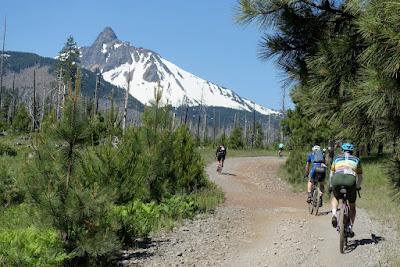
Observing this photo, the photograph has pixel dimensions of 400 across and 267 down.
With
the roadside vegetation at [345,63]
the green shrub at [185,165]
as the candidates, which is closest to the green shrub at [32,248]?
the roadside vegetation at [345,63]

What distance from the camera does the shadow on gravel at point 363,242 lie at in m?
8.50

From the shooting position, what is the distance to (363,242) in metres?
8.85

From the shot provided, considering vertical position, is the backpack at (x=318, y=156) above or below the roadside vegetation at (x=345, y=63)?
below

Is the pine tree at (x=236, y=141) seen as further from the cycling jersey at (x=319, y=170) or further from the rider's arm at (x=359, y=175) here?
the rider's arm at (x=359, y=175)

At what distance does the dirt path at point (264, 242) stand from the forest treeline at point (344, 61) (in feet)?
11.6

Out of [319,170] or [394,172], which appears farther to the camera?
[319,170]

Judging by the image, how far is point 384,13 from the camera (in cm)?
365

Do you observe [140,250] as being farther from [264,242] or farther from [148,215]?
[264,242]

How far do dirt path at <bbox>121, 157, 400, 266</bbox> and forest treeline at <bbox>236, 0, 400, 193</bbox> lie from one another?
3550mm

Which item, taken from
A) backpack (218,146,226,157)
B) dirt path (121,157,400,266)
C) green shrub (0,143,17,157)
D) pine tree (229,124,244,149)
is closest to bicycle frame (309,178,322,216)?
dirt path (121,157,400,266)

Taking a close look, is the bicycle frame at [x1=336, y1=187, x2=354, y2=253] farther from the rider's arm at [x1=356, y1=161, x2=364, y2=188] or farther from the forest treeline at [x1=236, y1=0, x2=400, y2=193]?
the forest treeline at [x1=236, y1=0, x2=400, y2=193]

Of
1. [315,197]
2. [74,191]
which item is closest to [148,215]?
[74,191]

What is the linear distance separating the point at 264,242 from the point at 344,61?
6.03 m

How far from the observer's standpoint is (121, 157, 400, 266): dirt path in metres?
8.19
